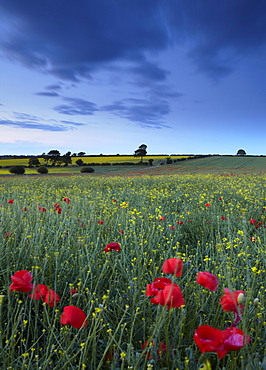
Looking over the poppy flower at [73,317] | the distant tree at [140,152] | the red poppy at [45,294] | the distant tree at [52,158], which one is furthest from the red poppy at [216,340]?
the distant tree at [140,152]

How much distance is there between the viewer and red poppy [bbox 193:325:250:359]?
3.13 feet

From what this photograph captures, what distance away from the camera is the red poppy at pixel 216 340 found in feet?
3.13

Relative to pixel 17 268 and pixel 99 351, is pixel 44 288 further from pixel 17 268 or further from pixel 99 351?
pixel 17 268

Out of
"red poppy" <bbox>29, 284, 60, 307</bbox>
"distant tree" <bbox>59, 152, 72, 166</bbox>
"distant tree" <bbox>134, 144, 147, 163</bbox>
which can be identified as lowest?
"red poppy" <bbox>29, 284, 60, 307</bbox>

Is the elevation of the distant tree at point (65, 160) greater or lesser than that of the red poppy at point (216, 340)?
greater

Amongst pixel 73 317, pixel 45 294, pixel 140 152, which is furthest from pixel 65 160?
pixel 73 317

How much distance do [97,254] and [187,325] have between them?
1340 mm

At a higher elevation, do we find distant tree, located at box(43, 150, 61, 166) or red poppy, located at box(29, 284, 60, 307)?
distant tree, located at box(43, 150, 61, 166)

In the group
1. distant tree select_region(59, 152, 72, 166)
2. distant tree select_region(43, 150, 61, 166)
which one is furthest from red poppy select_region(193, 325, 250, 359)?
distant tree select_region(43, 150, 61, 166)

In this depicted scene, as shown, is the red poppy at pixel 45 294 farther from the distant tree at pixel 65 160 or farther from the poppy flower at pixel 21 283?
the distant tree at pixel 65 160

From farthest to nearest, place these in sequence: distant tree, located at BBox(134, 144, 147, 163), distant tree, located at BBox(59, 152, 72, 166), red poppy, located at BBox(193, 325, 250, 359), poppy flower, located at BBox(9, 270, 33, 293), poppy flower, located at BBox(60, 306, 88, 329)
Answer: distant tree, located at BBox(134, 144, 147, 163), distant tree, located at BBox(59, 152, 72, 166), poppy flower, located at BBox(9, 270, 33, 293), poppy flower, located at BBox(60, 306, 88, 329), red poppy, located at BBox(193, 325, 250, 359)

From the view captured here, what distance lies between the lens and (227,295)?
129 cm

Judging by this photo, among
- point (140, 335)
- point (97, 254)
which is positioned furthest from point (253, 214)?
point (140, 335)

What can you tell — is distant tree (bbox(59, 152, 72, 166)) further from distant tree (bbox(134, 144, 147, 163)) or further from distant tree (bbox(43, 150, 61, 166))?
distant tree (bbox(134, 144, 147, 163))
